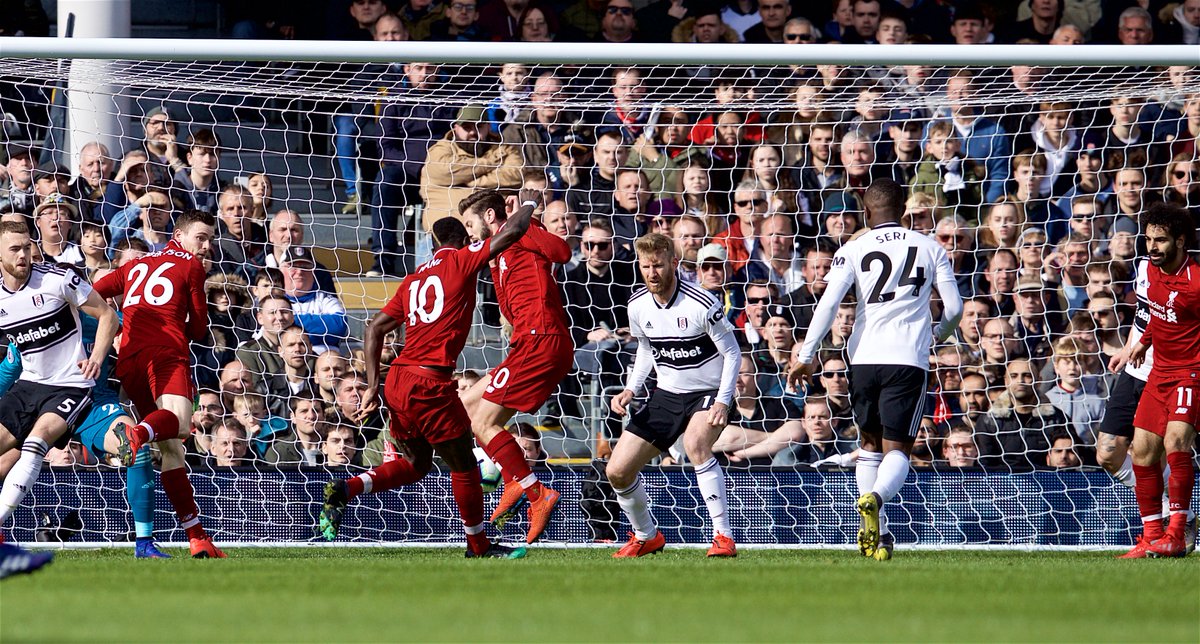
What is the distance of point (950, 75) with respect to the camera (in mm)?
11227

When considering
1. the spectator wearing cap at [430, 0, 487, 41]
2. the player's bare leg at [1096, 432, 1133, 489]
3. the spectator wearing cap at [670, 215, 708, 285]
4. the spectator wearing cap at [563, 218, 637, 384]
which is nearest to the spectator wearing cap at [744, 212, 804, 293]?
the spectator wearing cap at [670, 215, 708, 285]

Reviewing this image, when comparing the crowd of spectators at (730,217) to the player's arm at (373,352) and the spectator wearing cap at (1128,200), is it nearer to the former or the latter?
the spectator wearing cap at (1128,200)

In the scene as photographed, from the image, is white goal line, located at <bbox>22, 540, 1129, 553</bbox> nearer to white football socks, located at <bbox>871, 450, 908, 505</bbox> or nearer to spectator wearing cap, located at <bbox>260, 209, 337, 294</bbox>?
white football socks, located at <bbox>871, 450, 908, 505</bbox>

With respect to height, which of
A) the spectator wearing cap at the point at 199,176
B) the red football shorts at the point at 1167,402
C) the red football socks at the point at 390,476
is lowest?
the red football socks at the point at 390,476

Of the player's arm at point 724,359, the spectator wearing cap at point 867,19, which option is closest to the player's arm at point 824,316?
the player's arm at point 724,359

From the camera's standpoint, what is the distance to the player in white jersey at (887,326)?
7.96 metres

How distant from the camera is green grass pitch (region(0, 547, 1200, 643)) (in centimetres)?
467

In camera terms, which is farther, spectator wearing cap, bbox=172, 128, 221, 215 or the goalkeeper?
spectator wearing cap, bbox=172, 128, 221, 215

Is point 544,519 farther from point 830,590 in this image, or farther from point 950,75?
point 950,75

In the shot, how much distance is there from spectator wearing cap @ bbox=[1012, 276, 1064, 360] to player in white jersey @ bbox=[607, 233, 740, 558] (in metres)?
3.16

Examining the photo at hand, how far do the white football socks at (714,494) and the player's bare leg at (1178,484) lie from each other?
2334 millimetres

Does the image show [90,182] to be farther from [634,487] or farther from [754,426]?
[754,426]

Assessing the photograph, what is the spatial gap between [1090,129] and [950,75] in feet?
4.68

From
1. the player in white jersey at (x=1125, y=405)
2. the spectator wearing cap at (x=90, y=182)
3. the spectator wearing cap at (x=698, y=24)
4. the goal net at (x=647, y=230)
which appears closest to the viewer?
the player in white jersey at (x=1125, y=405)
